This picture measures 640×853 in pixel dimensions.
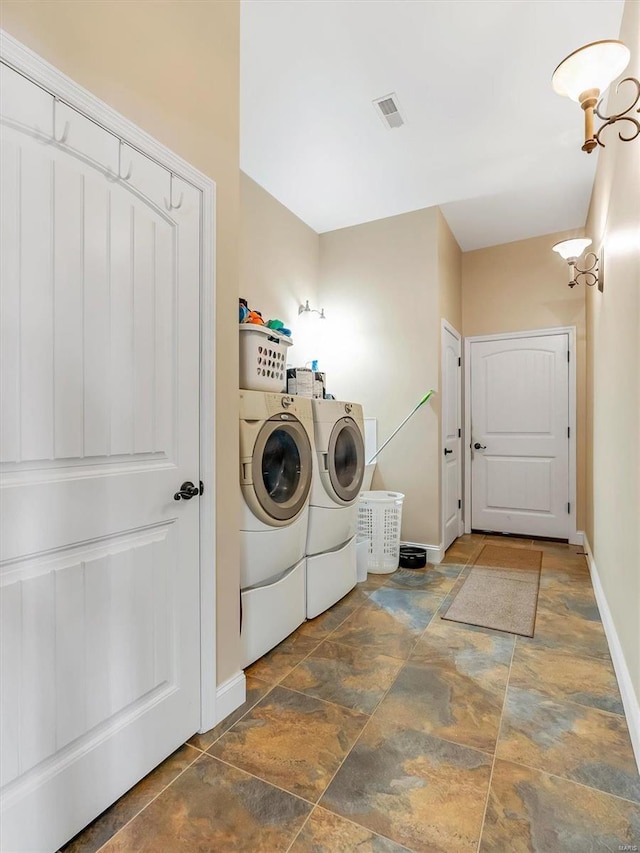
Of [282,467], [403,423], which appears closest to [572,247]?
[403,423]

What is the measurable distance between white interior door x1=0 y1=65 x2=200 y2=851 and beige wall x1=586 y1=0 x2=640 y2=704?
1.58 m

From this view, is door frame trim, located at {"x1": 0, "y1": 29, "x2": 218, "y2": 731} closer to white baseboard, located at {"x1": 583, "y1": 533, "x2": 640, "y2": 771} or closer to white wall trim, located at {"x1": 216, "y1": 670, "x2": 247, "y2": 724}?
white wall trim, located at {"x1": 216, "y1": 670, "x2": 247, "y2": 724}

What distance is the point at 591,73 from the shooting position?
53.7 inches

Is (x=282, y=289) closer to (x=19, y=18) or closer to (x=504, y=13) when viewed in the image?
(x=504, y=13)

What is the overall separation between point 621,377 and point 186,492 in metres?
1.89

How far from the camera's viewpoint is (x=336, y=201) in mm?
3373

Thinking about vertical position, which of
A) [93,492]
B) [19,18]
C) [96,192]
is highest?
[19,18]

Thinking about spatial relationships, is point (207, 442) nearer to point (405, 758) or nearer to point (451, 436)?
point (405, 758)

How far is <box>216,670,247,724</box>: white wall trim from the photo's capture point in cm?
158

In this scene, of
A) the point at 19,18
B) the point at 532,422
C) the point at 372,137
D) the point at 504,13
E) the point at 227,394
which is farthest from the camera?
the point at 532,422

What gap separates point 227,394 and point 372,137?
202cm

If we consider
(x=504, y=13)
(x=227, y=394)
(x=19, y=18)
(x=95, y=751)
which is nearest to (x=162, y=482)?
(x=227, y=394)

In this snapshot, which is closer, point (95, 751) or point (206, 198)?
point (95, 751)

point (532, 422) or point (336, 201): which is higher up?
point (336, 201)
